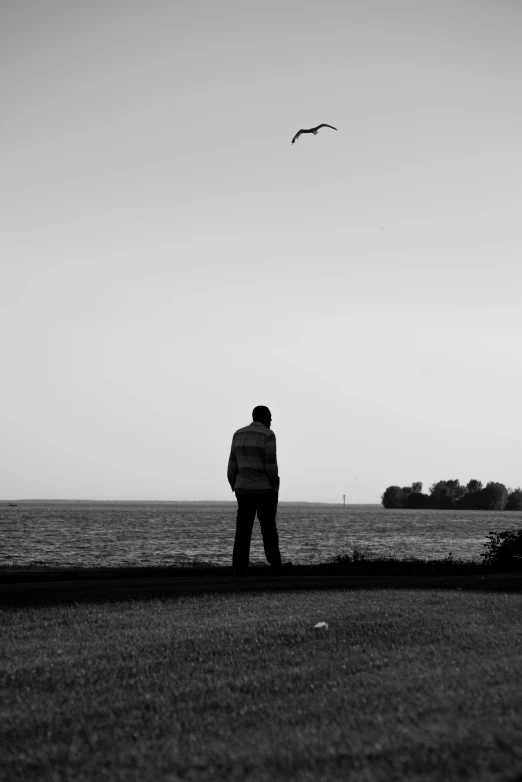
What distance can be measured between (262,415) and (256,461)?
0.74 meters

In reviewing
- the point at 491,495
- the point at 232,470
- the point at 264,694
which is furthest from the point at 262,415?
the point at 491,495

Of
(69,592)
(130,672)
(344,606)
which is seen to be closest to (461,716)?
(130,672)

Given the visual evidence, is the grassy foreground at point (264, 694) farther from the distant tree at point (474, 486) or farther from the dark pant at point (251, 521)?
the distant tree at point (474, 486)

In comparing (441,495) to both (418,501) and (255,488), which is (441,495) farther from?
(255,488)

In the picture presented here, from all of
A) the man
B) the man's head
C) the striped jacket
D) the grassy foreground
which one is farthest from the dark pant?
the grassy foreground

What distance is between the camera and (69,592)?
9641 mm

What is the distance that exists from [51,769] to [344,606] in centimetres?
442

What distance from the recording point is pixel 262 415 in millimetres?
12867

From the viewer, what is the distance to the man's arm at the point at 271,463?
492 inches

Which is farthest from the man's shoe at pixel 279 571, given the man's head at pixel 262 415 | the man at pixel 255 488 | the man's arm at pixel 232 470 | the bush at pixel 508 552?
the bush at pixel 508 552

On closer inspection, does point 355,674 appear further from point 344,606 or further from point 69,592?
point 69,592

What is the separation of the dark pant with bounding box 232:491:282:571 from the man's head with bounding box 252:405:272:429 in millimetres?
1052

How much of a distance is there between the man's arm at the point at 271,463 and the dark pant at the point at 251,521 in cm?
18

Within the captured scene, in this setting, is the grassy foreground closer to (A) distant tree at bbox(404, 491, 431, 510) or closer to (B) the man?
(B) the man
